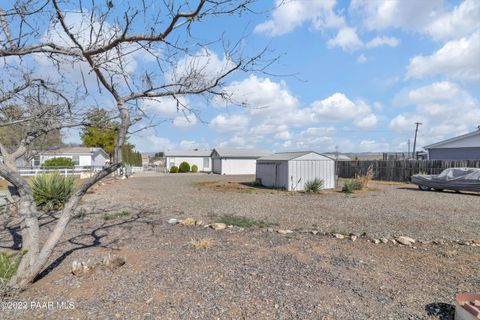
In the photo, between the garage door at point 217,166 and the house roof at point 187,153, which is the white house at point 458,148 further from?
the house roof at point 187,153

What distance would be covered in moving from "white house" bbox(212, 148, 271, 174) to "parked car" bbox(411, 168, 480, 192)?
20636mm

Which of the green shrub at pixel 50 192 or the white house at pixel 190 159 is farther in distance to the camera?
the white house at pixel 190 159

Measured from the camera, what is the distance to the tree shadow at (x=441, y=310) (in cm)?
284

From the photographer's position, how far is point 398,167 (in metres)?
20.5

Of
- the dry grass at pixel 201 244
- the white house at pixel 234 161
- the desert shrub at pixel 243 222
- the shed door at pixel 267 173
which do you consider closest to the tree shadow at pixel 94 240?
the dry grass at pixel 201 244

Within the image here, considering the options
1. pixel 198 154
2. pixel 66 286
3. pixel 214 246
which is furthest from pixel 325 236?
pixel 198 154

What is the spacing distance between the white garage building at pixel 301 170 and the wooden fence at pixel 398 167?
6.76 meters

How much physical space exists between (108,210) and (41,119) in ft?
16.7

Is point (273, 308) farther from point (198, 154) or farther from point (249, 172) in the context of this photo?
point (198, 154)

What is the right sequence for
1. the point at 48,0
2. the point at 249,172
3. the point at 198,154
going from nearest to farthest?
the point at 48,0
the point at 249,172
the point at 198,154

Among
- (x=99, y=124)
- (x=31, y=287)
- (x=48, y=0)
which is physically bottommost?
(x=31, y=287)

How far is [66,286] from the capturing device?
3422 millimetres

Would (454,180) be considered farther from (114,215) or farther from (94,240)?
(94,240)

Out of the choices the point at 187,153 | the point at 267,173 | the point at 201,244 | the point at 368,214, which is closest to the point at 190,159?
the point at 187,153
